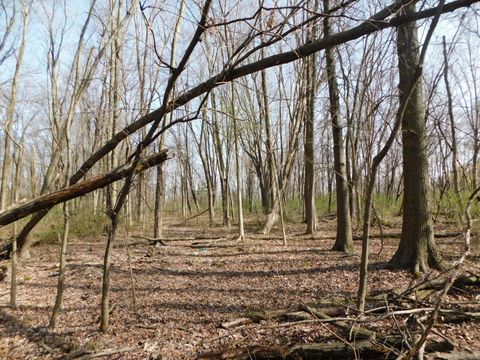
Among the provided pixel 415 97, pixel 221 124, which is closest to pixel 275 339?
pixel 415 97

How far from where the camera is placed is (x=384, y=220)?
466 inches

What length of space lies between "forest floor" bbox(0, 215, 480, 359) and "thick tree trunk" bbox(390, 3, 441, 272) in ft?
1.29

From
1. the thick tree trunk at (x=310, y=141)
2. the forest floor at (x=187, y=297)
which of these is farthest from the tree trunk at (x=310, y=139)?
the forest floor at (x=187, y=297)

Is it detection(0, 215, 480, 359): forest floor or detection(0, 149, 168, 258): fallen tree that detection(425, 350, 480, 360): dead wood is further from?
detection(0, 149, 168, 258): fallen tree

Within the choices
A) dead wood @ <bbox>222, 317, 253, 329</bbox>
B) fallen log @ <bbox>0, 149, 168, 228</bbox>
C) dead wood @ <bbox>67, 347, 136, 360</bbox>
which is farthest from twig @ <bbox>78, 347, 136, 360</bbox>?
fallen log @ <bbox>0, 149, 168, 228</bbox>

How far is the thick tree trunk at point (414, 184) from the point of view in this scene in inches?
210

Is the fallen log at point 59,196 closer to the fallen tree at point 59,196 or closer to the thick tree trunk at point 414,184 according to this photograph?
the fallen tree at point 59,196

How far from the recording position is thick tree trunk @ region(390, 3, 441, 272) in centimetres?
533

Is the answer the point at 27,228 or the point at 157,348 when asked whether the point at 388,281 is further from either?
the point at 27,228

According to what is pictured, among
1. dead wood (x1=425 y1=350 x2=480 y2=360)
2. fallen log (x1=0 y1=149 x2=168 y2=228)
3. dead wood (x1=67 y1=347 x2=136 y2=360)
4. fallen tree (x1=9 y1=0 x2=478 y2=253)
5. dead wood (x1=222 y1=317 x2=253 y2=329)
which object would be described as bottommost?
dead wood (x1=67 y1=347 x2=136 y2=360)

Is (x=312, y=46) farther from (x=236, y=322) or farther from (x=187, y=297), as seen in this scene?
(x=187, y=297)

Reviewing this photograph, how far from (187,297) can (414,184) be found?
405 centimetres

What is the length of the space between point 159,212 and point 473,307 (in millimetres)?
7942

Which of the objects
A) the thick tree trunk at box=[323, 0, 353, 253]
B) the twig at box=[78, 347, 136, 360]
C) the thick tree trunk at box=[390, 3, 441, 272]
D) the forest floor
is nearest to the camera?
the twig at box=[78, 347, 136, 360]
